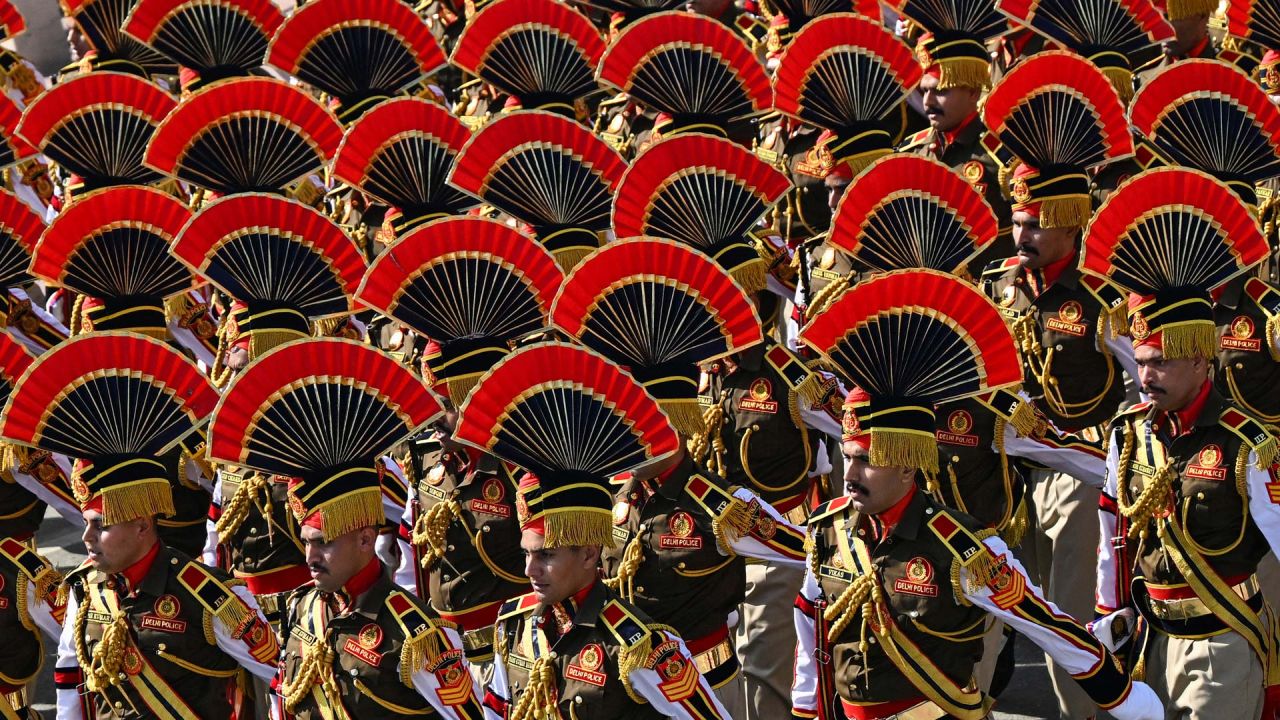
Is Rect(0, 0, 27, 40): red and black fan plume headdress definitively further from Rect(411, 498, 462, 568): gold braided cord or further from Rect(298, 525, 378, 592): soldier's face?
Rect(298, 525, 378, 592): soldier's face

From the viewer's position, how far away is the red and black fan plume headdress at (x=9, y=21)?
1495cm

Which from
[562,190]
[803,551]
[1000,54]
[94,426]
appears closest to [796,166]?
[1000,54]

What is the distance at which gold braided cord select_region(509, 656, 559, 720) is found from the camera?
6.68 meters

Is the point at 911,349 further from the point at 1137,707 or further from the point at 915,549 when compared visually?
the point at 1137,707

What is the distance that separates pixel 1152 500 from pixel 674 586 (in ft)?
7.08

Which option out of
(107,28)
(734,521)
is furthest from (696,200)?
(107,28)

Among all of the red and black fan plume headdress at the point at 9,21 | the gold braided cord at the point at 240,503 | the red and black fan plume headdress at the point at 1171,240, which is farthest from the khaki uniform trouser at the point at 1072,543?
the red and black fan plume headdress at the point at 9,21

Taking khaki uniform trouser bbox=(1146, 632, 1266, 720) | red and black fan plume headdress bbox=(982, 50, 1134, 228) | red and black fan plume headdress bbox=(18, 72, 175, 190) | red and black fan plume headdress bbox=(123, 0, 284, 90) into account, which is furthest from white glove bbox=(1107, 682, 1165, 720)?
red and black fan plume headdress bbox=(123, 0, 284, 90)

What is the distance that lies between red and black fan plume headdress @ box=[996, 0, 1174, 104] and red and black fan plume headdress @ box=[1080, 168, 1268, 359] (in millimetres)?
4017

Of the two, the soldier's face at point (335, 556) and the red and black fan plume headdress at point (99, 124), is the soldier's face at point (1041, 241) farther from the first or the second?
the red and black fan plume headdress at point (99, 124)

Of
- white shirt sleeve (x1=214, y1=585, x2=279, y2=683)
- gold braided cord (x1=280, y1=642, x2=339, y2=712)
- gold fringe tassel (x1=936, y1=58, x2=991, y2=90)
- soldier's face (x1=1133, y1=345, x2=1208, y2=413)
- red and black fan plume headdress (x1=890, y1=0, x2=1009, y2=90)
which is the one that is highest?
red and black fan plume headdress (x1=890, y1=0, x2=1009, y2=90)

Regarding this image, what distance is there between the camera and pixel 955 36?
11906 millimetres

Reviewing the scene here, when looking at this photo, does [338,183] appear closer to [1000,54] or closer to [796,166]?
[796,166]

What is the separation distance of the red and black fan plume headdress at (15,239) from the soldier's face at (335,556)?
13.7ft
